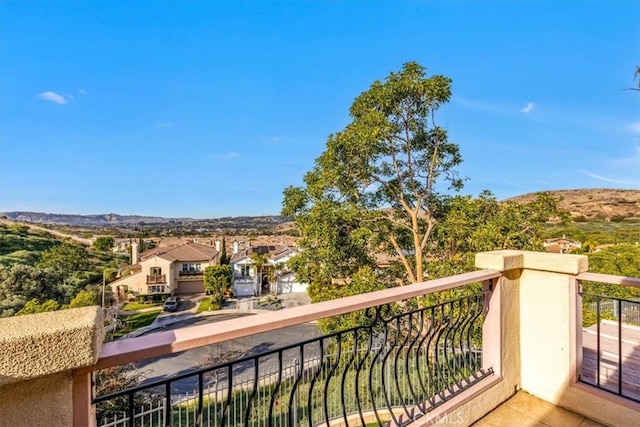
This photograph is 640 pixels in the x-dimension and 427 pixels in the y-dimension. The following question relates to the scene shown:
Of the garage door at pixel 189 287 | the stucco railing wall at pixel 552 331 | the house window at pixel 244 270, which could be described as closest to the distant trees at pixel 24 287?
the garage door at pixel 189 287

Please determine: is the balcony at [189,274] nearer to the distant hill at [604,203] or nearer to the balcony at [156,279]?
the balcony at [156,279]

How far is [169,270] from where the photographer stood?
29578mm

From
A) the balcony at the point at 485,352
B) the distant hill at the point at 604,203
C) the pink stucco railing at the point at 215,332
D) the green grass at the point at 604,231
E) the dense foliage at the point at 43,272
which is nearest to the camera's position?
the pink stucco railing at the point at 215,332

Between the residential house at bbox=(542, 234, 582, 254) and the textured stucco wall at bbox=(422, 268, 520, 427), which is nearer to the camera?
the textured stucco wall at bbox=(422, 268, 520, 427)

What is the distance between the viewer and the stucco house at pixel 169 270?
94.7 feet

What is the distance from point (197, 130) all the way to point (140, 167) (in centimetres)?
1245

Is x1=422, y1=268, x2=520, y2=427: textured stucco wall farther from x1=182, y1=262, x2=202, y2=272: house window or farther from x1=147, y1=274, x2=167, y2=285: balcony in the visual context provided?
x1=182, y1=262, x2=202, y2=272: house window

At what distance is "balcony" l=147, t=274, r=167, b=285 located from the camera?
28.9m

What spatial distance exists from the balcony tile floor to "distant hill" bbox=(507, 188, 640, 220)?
1173cm

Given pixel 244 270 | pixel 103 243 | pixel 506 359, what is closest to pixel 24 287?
pixel 103 243

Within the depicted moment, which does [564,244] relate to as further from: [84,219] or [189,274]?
[84,219]

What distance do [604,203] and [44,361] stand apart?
17.2 meters

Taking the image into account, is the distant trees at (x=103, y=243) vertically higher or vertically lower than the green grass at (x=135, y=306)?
higher

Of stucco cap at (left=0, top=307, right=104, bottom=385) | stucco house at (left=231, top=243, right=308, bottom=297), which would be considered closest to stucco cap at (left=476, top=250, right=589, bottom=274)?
stucco cap at (left=0, top=307, right=104, bottom=385)
